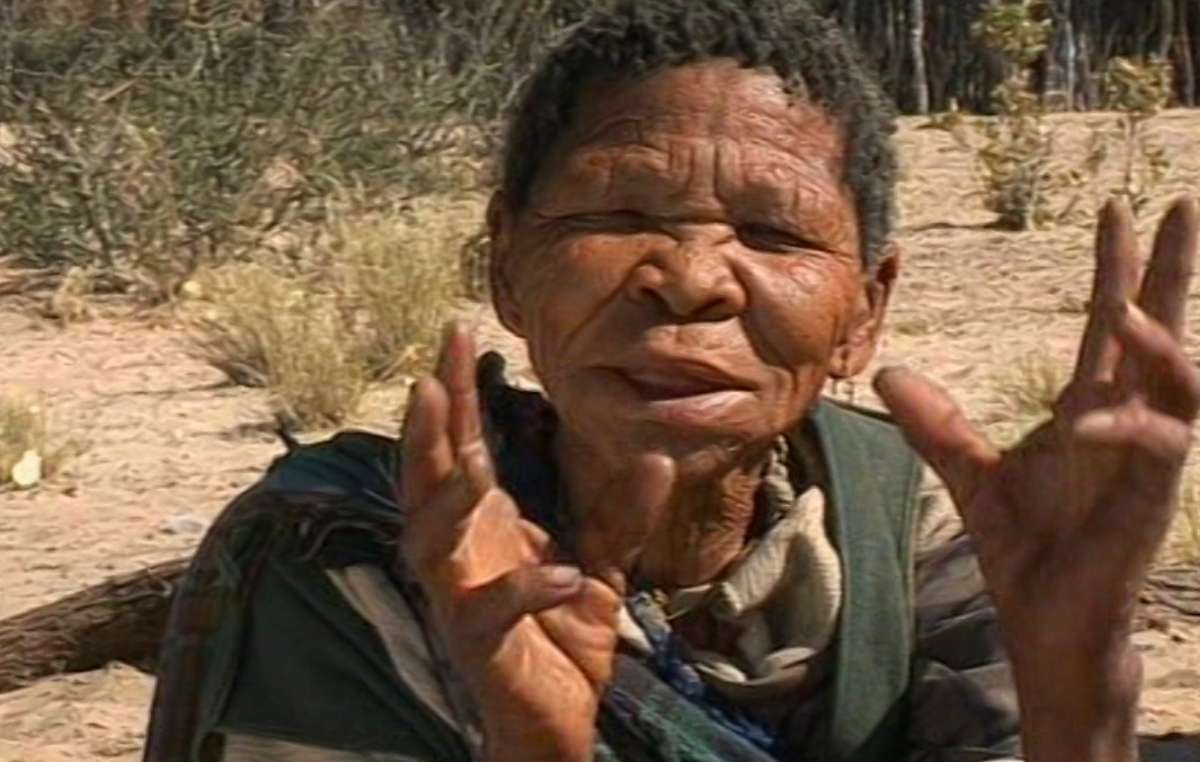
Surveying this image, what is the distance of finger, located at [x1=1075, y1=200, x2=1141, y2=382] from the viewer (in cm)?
194

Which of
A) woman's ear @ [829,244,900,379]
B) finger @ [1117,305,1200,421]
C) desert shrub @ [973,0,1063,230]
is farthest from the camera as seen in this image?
desert shrub @ [973,0,1063,230]

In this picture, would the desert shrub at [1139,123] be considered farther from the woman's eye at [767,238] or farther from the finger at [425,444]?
the finger at [425,444]

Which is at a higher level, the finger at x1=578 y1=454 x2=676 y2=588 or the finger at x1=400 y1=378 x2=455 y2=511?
the finger at x1=400 y1=378 x2=455 y2=511

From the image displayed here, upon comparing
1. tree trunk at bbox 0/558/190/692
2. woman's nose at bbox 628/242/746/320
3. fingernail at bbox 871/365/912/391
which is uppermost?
woman's nose at bbox 628/242/746/320

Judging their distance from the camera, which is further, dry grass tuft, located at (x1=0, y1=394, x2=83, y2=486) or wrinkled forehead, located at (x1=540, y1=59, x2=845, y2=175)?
dry grass tuft, located at (x1=0, y1=394, x2=83, y2=486)

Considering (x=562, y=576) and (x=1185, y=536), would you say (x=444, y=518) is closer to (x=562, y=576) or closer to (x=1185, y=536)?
(x=562, y=576)

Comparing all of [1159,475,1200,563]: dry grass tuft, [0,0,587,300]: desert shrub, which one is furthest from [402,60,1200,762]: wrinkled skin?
[0,0,587,300]: desert shrub

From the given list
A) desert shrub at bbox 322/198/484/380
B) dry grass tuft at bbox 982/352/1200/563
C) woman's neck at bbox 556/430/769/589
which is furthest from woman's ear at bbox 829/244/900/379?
desert shrub at bbox 322/198/484/380

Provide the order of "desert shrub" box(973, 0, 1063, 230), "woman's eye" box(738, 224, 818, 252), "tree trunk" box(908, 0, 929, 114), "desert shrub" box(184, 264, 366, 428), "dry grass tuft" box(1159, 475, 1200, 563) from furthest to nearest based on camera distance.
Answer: "tree trunk" box(908, 0, 929, 114) < "desert shrub" box(973, 0, 1063, 230) < "desert shrub" box(184, 264, 366, 428) < "dry grass tuft" box(1159, 475, 1200, 563) < "woman's eye" box(738, 224, 818, 252)

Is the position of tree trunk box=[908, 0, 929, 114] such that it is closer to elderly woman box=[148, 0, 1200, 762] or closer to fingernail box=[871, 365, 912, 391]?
elderly woman box=[148, 0, 1200, 762]

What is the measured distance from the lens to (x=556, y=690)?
2.01 m

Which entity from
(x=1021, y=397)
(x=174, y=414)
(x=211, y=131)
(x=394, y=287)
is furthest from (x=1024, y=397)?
(x=211, y=131)

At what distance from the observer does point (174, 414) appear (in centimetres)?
816

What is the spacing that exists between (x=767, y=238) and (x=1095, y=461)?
52 centimetres
